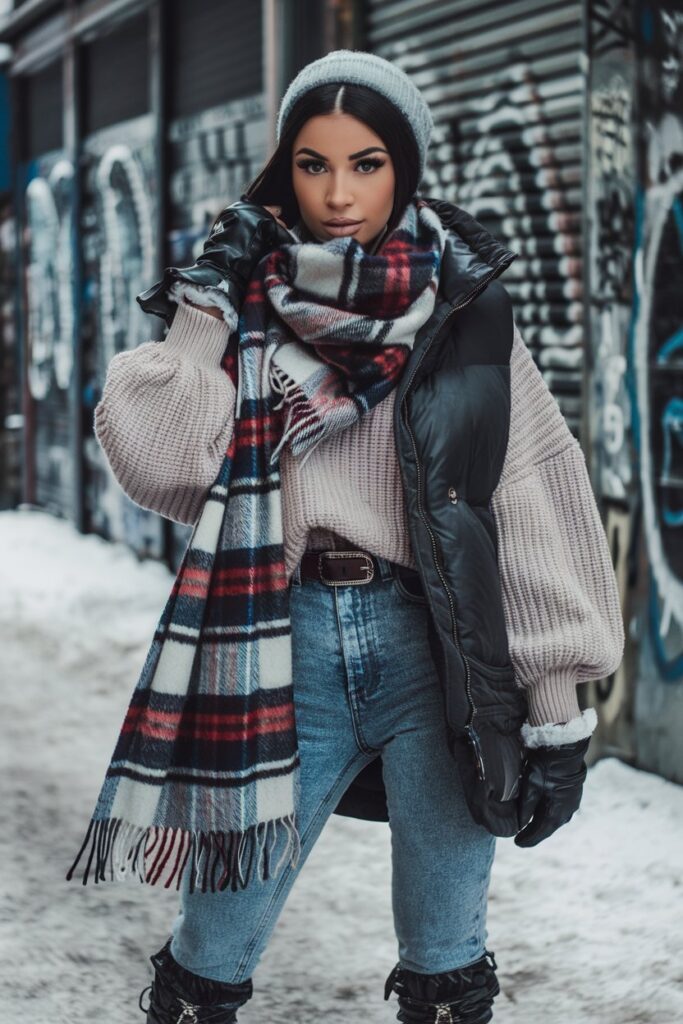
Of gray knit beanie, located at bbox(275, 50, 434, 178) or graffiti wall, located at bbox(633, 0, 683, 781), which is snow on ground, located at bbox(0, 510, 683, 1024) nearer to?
graffiti wall, located at bbox(633, 0, 683, 781)

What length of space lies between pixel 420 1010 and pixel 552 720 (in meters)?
0.53

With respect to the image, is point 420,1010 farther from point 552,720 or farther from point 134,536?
point 134,536

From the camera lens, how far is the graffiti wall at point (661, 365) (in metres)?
4.65

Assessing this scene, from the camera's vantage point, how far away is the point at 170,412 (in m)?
2.25

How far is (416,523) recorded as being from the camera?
224cm

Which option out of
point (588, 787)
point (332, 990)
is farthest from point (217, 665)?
point (588, 787)

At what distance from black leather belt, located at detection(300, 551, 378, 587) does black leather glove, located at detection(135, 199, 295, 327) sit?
435 mm

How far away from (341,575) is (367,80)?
801 millimetres

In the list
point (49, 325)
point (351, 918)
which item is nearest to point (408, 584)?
point (351, 918)

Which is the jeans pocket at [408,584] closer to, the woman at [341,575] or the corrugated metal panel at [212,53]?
the woman at [341,575]

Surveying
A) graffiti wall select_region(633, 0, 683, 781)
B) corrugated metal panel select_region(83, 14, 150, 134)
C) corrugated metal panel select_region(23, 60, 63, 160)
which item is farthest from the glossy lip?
corrugated metal panel select_region(23, 60, 63, 160)

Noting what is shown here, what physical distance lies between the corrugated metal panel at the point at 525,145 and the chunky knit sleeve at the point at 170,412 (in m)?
2.94

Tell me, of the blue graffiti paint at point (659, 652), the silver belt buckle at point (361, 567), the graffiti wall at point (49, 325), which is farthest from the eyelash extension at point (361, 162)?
the graffiti wall at point (49, 325)

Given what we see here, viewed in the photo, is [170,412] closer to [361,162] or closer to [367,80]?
[361,162]
